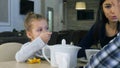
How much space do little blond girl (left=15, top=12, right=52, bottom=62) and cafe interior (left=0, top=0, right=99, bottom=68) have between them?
0.06 m

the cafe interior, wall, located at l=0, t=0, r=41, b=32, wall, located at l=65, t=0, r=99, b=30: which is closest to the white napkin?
the cafe interior

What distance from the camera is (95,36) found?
1799 mm

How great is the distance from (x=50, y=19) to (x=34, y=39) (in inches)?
390

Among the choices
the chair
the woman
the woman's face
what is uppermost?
the woman's face

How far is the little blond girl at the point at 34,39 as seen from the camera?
1345 mm

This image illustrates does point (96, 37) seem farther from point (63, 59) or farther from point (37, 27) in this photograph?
point (63, 59)

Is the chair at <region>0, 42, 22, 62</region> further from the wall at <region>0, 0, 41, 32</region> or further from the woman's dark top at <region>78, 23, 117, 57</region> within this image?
the wall at <region>0, 0, 41, 32</region>

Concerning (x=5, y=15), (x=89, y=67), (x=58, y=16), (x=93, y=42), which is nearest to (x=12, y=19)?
(x=5, y=15)

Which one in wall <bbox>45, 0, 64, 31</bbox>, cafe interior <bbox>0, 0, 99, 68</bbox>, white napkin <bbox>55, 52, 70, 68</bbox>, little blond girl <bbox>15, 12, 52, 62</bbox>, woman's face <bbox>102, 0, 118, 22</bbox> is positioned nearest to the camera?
white napkin <bbox>55, 52, 70, 68</bbox>

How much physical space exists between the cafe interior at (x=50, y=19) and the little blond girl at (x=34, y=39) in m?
0.06

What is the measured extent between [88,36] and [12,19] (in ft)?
19.9

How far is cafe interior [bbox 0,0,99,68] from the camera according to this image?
3.19 m

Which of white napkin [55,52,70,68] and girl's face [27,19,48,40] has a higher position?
girl's face [27,19,48,40]

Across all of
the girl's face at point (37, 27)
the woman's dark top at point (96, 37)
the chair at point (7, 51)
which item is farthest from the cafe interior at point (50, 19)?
the woman's dark top at point (96, 37)
